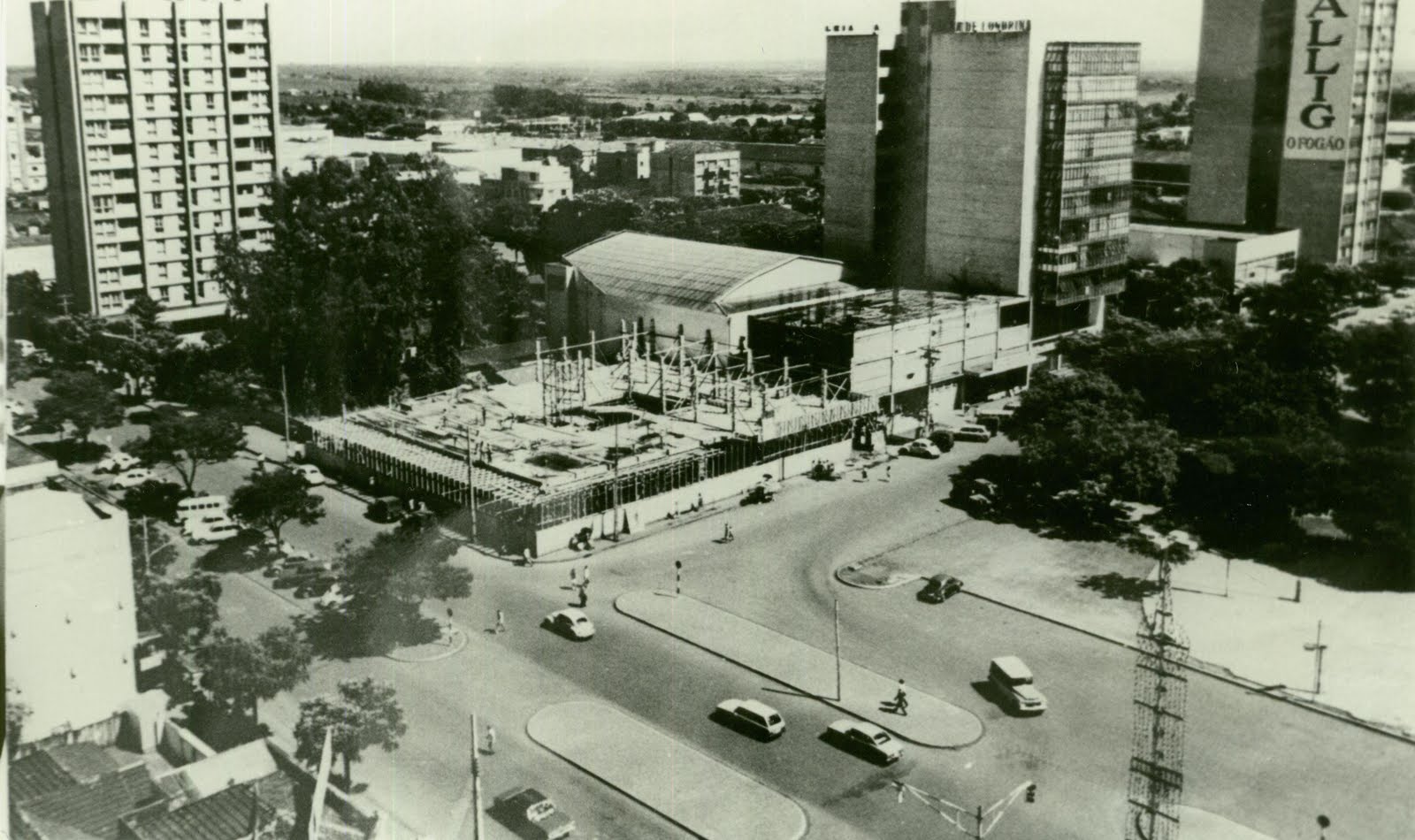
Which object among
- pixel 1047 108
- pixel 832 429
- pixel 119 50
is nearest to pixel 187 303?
pixel 119 50

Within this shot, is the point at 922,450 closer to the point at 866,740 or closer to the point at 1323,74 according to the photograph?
the point at 866,740

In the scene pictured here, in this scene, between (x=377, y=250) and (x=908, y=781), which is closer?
(x=908, y=781)

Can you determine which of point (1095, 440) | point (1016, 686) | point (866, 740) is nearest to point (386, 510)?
point (866, 740)

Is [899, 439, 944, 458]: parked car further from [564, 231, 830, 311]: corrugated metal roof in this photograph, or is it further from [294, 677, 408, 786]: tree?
[294, 677, 408, 786]: tree

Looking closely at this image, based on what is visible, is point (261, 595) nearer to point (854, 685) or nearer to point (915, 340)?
point (854, 685)

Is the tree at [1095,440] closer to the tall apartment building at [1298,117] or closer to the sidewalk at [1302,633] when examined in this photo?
the sidewalk at [1302,633]

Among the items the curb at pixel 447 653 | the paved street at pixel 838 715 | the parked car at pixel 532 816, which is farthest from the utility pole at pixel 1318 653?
the curb at pixel 447 653

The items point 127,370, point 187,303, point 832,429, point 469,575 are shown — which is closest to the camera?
point 469,575
